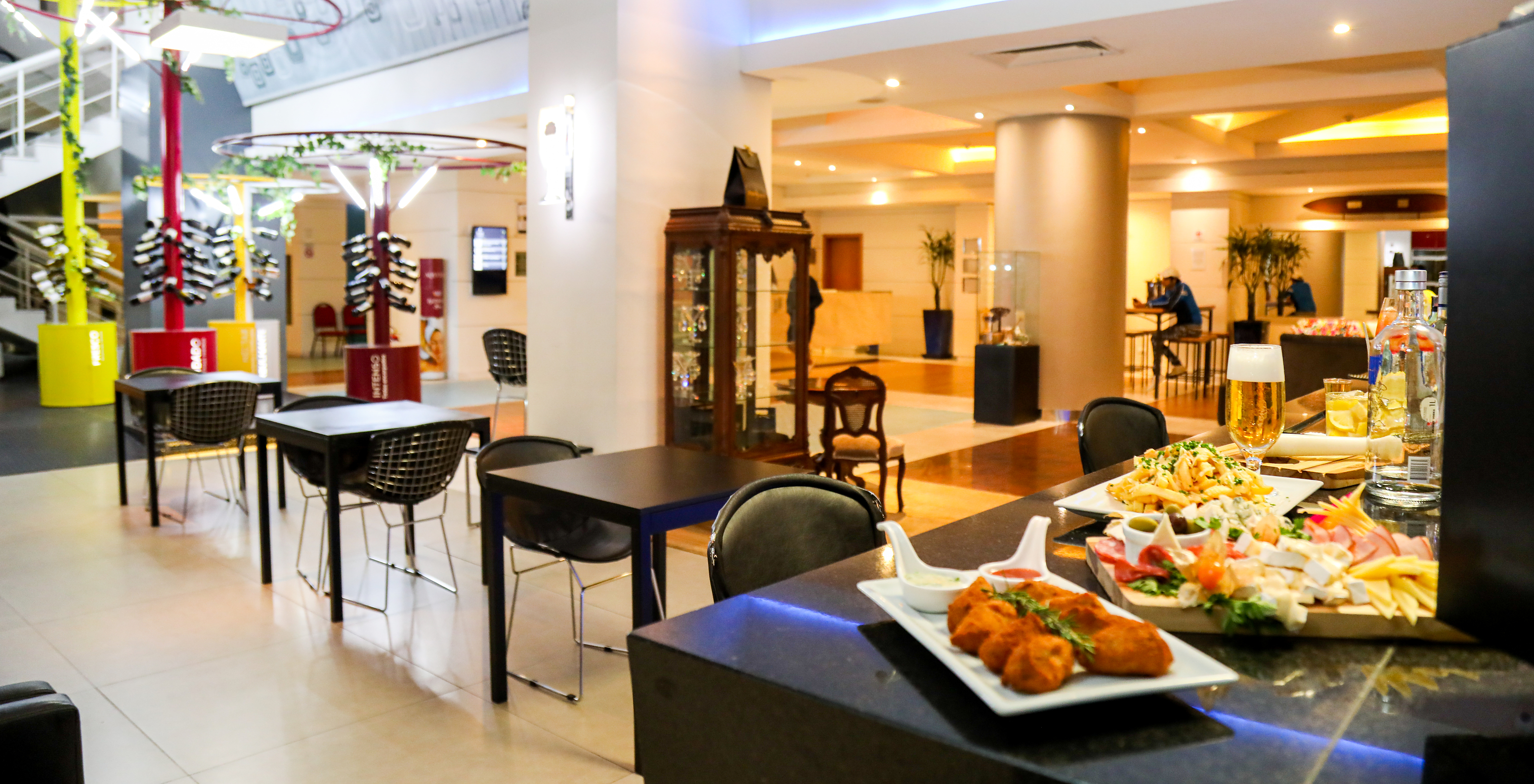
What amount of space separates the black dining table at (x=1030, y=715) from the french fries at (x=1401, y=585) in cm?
4

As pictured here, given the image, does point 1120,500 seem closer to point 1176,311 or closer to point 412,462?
point 412,462

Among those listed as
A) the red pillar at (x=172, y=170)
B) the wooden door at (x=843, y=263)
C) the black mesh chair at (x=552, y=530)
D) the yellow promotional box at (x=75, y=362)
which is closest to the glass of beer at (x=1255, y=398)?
the black mesh chair at (x=552, y=530)

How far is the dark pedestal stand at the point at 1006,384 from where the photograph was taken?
9.65 meters

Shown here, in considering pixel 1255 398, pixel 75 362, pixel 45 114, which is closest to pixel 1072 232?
pixel 1255 398

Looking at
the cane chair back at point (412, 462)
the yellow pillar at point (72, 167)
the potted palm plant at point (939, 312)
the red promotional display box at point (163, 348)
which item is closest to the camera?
the cane chair back at point (412, 462)

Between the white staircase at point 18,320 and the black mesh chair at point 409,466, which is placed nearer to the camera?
the black mesh chair at point 409,466

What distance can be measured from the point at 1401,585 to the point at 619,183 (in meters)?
5.30

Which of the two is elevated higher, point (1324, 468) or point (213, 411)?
point (1324, 468)

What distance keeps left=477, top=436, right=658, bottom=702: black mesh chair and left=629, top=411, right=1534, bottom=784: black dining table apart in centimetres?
232

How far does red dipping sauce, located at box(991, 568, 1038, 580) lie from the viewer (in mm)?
1277

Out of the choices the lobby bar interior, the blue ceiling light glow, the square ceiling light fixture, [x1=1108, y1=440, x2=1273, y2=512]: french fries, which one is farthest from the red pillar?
[x1=1108, y1=440, x2=1273, y2=512]: french fries

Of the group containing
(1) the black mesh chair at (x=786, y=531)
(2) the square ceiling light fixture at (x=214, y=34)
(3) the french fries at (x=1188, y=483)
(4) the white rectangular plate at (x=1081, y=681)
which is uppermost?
(2) the square ceiling light fixture at (x=214, y=34)

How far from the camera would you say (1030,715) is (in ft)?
3.28

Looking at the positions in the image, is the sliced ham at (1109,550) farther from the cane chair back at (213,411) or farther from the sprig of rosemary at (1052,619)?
the cane chair back at (213,411)
